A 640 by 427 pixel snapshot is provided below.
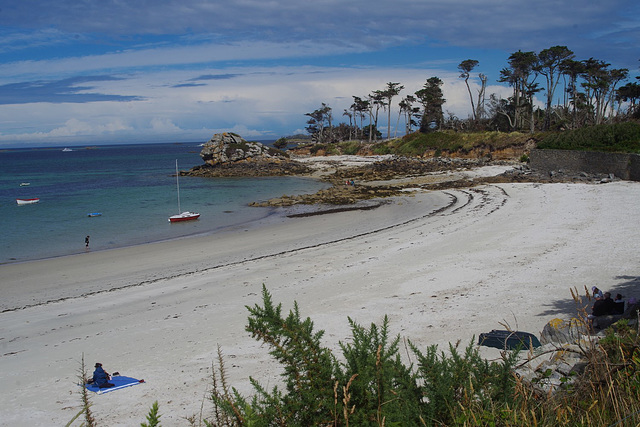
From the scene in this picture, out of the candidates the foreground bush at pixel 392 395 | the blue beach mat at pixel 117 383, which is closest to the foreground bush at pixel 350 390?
the foreground bush at pixel 392 395

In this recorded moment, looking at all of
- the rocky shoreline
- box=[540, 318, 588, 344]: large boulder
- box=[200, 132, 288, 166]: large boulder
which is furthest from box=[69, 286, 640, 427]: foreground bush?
box=[200, 132, 288, 166]: large boulder

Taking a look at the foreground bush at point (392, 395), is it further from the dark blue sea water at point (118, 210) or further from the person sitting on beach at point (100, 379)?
the dark blue sea water at point (118, 210)

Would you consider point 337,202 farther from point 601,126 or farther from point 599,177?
point 601,126

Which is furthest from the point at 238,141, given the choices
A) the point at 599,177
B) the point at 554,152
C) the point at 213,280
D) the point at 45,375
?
the point at 45,375

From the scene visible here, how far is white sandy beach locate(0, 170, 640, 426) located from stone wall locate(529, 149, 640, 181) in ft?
19.0

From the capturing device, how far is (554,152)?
3406 centimetres

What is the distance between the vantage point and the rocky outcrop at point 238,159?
6300 cm

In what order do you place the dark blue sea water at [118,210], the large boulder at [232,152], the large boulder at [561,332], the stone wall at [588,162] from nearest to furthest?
1. the large boulder at [561,332]
2. the dark blue sea water at [118,210]
3. the stone wall at [588,162]
4. the large boulder at [232,152]

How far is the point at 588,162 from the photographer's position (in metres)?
30.8

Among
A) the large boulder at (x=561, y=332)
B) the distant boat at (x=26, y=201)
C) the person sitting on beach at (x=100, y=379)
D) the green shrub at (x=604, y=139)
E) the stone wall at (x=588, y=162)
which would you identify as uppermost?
the green shrub at (x=604, y=139)

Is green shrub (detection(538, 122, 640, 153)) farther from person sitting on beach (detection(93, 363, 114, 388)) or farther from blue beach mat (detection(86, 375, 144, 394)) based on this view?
person sitting on beach (detection(93, 363, 114, 388))

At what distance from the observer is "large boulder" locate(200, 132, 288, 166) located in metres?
68.9

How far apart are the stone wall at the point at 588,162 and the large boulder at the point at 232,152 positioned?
4208cm

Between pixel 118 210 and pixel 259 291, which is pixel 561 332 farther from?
pixel 118 210
